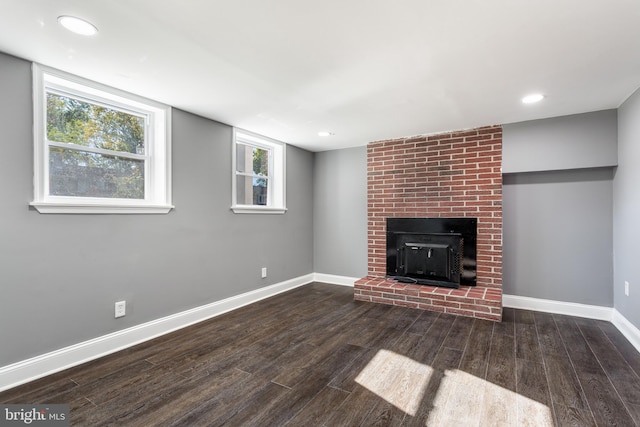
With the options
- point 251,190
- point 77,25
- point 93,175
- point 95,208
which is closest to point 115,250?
point 95,208

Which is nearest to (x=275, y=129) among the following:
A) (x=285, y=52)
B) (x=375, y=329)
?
(x=285, y=52)

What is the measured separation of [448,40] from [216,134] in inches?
99.8

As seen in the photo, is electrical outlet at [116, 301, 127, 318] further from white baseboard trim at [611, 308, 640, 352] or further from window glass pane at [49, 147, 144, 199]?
white baseboard trim at [611, 308, 640, 352]

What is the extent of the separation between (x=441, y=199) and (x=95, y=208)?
146 inches

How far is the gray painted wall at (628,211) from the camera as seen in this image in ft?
8.61

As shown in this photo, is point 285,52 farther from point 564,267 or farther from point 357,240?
point 564,267

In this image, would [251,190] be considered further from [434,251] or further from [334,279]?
[434,251]

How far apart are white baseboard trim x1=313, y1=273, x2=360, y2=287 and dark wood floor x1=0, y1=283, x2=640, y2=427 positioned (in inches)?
63.5

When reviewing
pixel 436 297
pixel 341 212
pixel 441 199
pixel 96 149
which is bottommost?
pixel 436 297

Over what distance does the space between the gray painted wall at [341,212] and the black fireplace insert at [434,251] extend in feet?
1.98

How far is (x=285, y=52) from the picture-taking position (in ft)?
6.59

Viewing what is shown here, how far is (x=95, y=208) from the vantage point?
2.41 m

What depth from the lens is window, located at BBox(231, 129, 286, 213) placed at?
385 cm

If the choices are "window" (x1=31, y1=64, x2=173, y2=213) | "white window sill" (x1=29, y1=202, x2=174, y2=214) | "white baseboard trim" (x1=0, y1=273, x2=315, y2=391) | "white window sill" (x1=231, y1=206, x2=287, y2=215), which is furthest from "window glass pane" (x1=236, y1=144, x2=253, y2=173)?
"white baseboard trim" (x1=0, y1=273, x2=315, y2=391)
